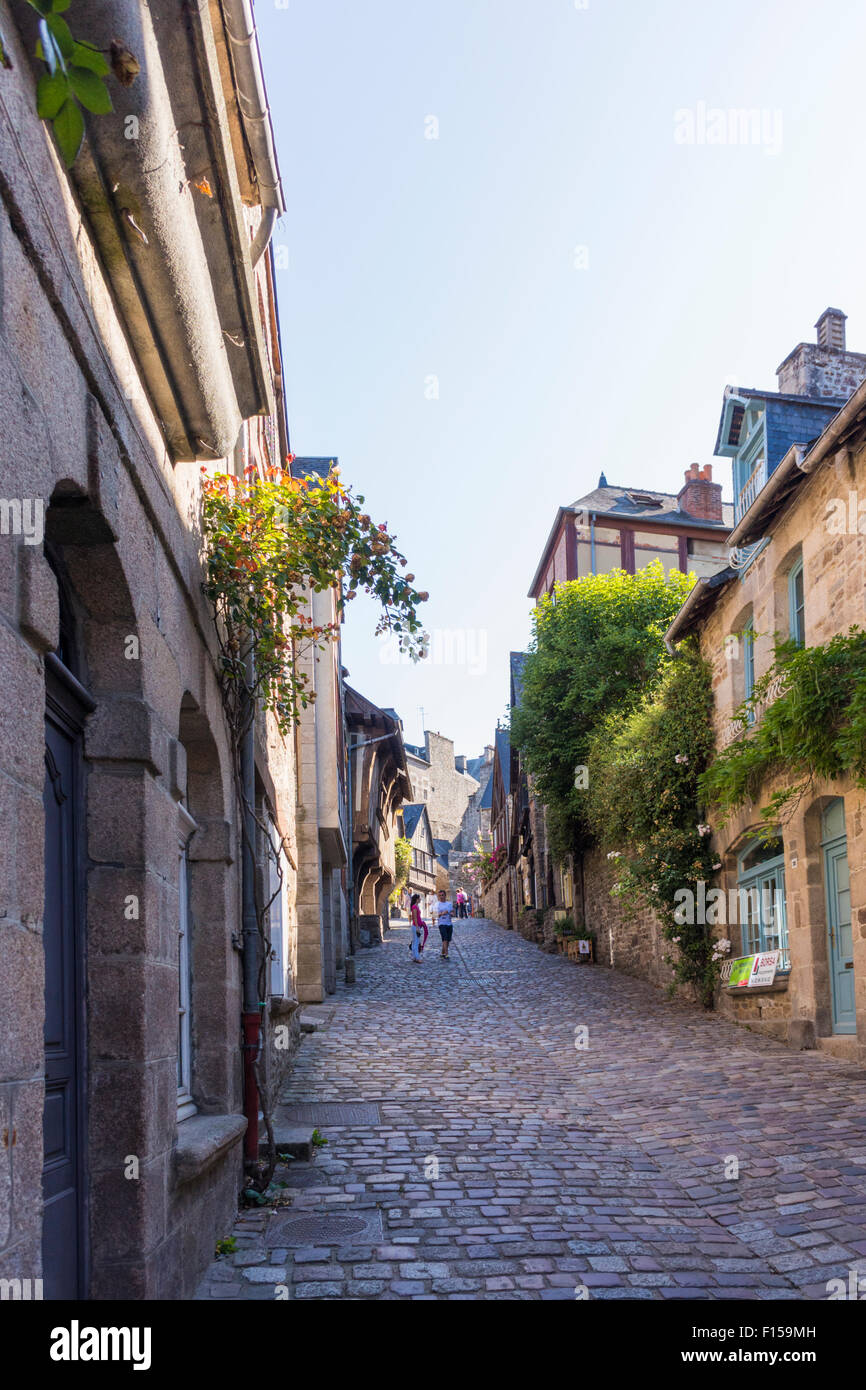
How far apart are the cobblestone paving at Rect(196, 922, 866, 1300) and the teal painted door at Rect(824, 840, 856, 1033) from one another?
0.48m

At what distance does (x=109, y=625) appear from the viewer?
13.0 feet

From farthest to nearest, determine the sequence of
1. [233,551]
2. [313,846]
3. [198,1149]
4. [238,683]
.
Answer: [313,846], [238,683], [233,551], [198,1149]

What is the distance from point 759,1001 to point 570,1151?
519 cm

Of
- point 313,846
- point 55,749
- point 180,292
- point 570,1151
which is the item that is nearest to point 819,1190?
point 570,1151

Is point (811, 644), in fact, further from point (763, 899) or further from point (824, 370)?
point (824, 370)

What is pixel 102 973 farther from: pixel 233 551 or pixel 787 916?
pixel 787 916

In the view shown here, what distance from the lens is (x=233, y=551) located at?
570 cm

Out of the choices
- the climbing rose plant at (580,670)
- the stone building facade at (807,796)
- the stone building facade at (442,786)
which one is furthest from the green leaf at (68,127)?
the stone building facade at (442,786)

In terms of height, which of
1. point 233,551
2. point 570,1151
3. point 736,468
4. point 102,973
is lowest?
point 570,1151

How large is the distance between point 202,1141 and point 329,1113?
3.53m

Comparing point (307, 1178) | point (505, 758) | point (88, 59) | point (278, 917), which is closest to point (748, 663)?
point (278, 917)

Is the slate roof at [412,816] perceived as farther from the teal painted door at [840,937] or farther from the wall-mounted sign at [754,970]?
the teal painted door at [840,937]

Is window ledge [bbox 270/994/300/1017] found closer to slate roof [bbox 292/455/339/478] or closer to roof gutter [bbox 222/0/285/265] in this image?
roof gutter [bbox 222/0/285/265]
